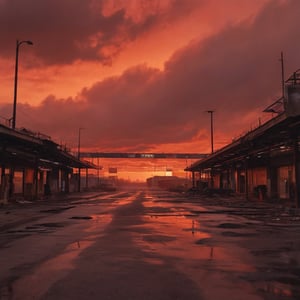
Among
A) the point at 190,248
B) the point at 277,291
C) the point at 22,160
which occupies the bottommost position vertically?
the point at 277,291

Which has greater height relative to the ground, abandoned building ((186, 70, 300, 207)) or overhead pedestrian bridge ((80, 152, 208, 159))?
overhead pedestrian bridge ((80, 152, 208, 159))

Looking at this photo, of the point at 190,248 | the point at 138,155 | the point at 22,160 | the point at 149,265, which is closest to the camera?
the point at 149,265

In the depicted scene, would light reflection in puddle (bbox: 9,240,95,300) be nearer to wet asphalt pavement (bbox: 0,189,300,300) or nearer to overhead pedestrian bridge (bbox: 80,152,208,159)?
wet asphalt pavement (bbox: 0,189,300,300)

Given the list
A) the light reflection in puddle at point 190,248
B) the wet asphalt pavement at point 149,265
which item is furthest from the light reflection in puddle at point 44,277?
the light reflection in puddle at point 190,248

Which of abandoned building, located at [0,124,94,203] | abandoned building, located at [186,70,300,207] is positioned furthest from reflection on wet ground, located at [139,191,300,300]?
abandoned building, located at [0,124,94,203]

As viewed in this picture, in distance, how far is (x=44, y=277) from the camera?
855 centimetres

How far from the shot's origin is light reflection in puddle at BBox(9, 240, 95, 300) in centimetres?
729

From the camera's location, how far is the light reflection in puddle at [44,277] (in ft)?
23.9

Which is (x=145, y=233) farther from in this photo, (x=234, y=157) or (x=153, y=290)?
(x=234, y=157)

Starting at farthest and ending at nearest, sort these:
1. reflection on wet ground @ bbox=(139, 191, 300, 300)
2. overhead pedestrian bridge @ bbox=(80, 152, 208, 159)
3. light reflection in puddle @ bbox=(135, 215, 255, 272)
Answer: overhead pedestrian bridge @ bbox=(80, 152, 208, 159) → light reflection in puddle @ bbox=(135, 215, 255, 272) → reflection on wet ground @ bbox=(139, 191, 300, 300)

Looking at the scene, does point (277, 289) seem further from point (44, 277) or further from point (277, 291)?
point (44, 277)

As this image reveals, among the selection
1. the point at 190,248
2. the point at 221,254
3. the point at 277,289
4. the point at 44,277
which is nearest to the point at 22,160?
the point at 190,248

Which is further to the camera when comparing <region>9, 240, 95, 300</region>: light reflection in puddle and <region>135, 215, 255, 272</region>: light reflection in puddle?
<region>135, 215, 255, 272</region>: light reflection in puddle

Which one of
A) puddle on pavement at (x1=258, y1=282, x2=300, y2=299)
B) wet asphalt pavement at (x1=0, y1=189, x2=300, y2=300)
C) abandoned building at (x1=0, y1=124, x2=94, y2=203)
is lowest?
puddle on pavement at (x1=258, y1=282, x2=300, y2=299)
